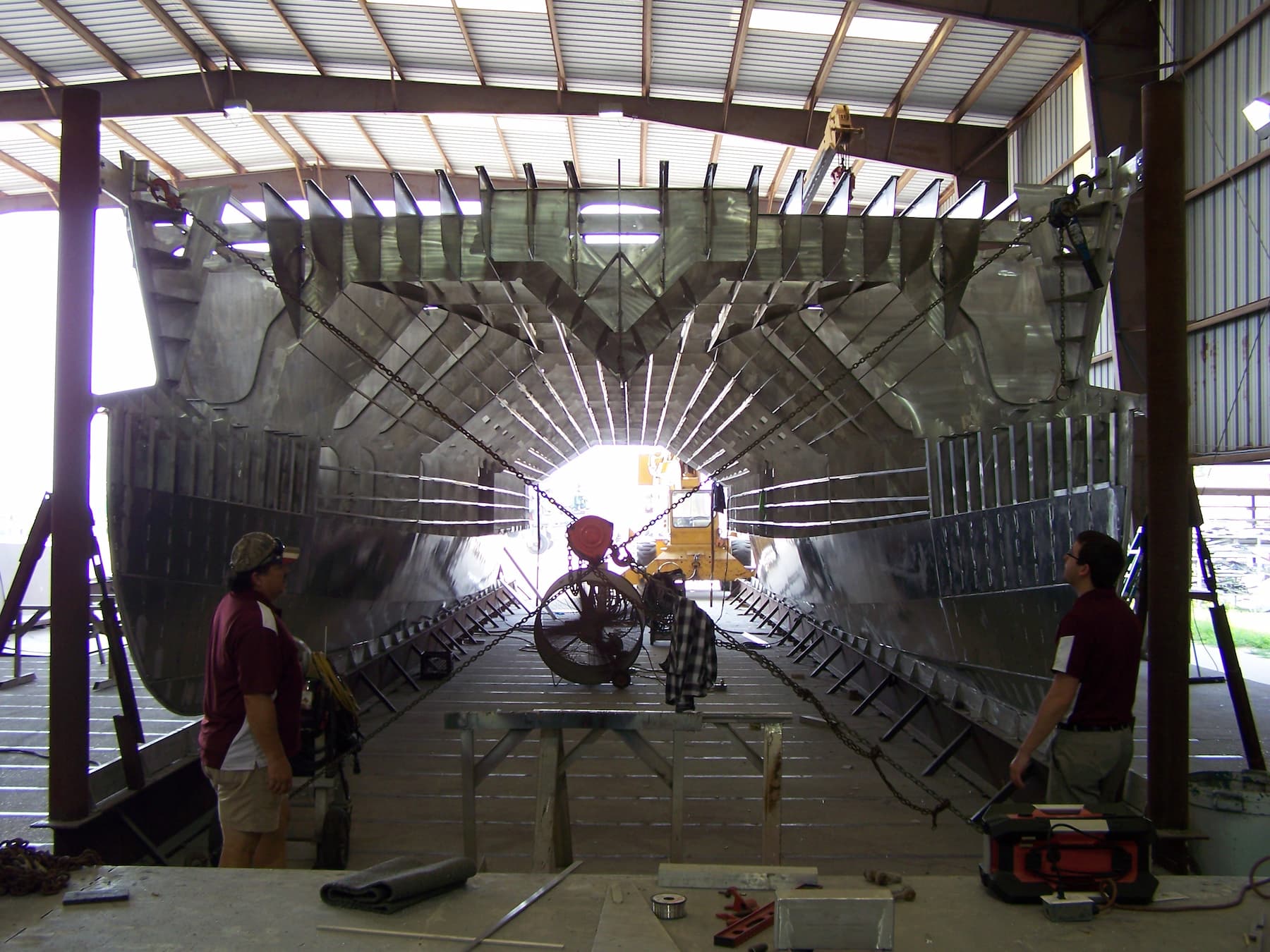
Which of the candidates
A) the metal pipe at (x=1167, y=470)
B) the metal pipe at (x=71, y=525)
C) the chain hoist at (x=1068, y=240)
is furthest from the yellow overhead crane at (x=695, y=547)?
the metal pipe at (x=71, y=525)

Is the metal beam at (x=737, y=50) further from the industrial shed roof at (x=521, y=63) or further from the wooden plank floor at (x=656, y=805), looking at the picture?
the wooden plank floor at (x=656, y=805)

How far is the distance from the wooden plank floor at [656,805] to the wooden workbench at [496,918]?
70 cm

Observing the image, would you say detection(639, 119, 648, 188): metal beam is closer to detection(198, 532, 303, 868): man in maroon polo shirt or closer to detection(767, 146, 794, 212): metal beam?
detection(767, 146, 794, 212): metal beam

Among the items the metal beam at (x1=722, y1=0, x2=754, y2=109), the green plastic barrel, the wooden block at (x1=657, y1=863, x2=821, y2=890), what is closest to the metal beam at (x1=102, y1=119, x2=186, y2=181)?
the metal beam at (x1=722, y1=0, x2=754, y2=109)

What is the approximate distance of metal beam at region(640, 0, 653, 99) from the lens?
13.6m

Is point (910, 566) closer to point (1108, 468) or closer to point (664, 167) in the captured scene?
point (1108, 468)

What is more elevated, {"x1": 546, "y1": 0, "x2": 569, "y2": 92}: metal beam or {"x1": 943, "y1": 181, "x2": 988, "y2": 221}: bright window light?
{"x1": 546, "y1": 0, "x2": 569, "y2": 92}: metal beam

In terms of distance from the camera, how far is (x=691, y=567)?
67.9ft

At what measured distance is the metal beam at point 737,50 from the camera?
13.4m

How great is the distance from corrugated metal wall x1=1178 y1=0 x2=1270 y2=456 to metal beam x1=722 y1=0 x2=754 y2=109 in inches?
217

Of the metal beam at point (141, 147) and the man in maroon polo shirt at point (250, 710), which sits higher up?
the metal beam at point (141, 147)

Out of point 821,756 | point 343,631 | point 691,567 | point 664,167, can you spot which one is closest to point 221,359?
point 343,631

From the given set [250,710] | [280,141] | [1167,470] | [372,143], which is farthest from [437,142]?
[1167,470]

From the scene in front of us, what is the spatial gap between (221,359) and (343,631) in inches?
113
